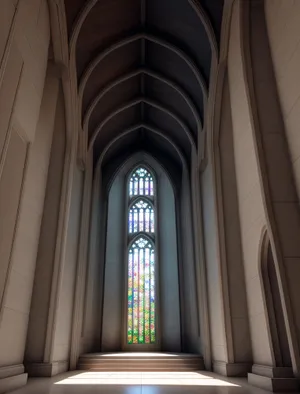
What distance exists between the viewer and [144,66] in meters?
8.52

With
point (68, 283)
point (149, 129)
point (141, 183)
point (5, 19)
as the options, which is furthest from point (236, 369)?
point (141, 183)

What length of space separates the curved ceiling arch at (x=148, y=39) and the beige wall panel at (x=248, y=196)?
1.24 m

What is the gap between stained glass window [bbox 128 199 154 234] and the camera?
1119 centimetres

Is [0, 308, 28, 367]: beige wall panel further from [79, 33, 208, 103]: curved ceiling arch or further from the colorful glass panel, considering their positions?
the colorful glass panel

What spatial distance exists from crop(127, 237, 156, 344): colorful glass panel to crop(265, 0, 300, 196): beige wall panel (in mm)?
7368

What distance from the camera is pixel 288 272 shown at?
3676 mm

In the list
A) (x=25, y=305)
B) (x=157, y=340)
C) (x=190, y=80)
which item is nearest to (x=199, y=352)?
(x=157, y=340)

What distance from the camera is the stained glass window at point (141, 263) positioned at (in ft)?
32.1

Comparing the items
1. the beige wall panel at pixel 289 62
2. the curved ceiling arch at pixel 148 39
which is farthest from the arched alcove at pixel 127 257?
the beige wall panel at pixel 289 62

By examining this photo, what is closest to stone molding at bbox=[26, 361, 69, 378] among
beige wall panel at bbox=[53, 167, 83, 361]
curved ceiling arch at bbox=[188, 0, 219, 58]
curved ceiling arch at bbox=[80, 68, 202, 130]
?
beige wall panel at bbox=[53, 167, 83, 361]

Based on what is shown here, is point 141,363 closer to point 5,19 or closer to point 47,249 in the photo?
point 47,249

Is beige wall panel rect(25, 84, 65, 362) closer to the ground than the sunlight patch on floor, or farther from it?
farther from it

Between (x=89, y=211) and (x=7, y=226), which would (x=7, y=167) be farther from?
(x=89, y=211)

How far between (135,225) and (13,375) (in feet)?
23.8
